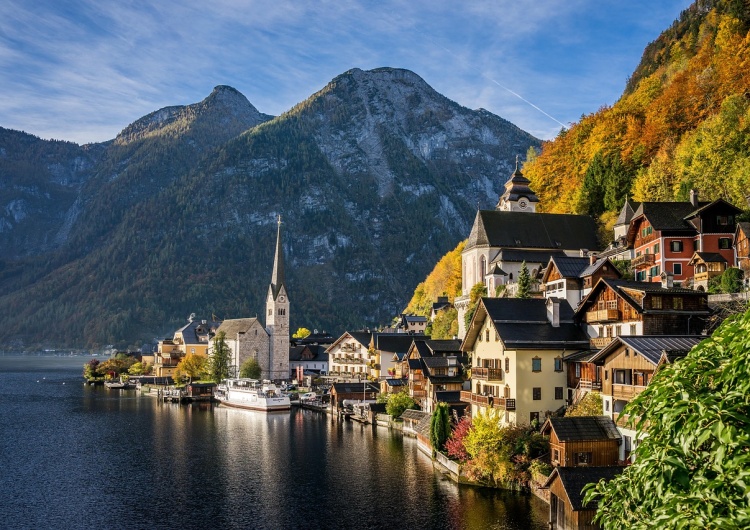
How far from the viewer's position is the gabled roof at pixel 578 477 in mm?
35719

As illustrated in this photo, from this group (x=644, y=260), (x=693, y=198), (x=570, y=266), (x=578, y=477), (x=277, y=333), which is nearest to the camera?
(x=578, y=477)

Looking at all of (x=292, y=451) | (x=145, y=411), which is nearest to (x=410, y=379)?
(x=292, y=451)

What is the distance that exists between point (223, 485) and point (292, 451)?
14.9m

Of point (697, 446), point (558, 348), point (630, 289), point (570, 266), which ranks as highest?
point (570, 266)

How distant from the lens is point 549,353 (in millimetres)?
51688

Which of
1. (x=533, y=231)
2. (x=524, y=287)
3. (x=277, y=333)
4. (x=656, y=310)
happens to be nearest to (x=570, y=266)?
(x=524, y=287)

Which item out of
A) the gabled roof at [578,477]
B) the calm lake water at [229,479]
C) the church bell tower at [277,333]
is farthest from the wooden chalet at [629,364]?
the church bell tower at [277,333]

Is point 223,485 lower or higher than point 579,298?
lower

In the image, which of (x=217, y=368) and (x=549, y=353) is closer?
(x=549, y=353)

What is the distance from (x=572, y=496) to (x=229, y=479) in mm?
29305

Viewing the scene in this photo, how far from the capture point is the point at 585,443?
4141cm

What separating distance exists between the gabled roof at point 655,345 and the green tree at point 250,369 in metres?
102

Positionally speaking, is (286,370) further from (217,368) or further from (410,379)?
(410,379)

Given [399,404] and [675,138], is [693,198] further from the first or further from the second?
[399,404]
